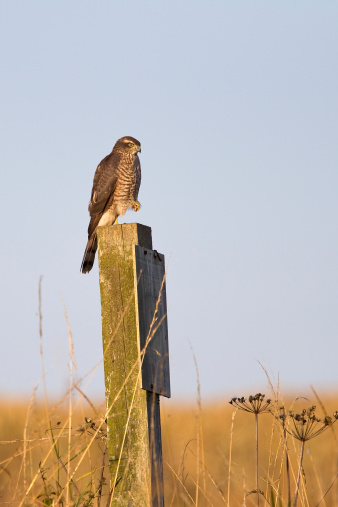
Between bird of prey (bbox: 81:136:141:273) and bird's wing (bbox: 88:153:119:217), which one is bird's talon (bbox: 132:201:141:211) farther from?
bird's wing (bbox: 88:153:119:217)

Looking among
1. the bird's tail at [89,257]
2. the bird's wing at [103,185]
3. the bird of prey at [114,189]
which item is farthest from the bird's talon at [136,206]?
the bird's tail at [89,257]

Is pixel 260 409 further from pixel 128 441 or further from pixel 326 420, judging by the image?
pixel 128 441

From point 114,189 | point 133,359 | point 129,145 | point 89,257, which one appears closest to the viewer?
point 133,359

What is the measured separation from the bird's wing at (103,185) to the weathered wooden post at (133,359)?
343cm

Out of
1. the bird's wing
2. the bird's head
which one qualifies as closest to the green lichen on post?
the bird's wing

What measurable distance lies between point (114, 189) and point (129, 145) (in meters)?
0.77

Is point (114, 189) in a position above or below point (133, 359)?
above

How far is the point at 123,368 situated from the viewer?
9.61 ft

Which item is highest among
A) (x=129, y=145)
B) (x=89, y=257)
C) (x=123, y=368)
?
(x=129, y=145)

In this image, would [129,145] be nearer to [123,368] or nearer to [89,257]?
[89,257]

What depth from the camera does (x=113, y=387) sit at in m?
2.94

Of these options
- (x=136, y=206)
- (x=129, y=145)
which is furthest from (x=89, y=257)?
(x=129, y=145)

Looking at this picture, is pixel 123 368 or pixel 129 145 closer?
pixel 123 368

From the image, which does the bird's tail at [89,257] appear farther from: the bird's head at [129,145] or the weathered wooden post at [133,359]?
the weathered wooden post at [133,359]
